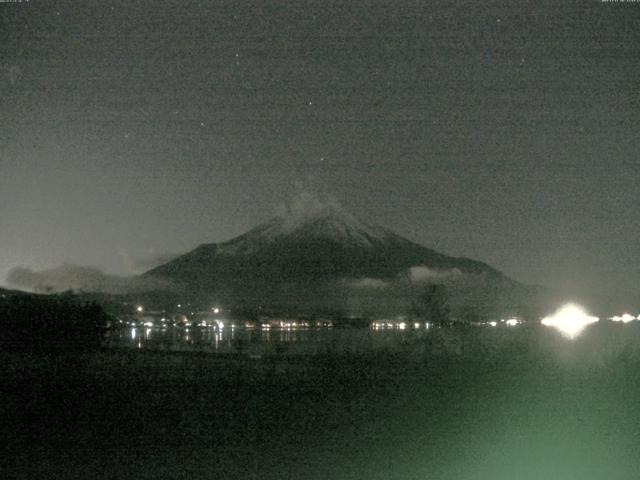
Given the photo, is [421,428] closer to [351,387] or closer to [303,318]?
[351,387]

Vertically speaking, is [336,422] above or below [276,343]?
below

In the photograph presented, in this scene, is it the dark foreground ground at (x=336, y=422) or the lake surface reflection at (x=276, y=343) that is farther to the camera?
the lake surface reflection at (x=276, y=343)

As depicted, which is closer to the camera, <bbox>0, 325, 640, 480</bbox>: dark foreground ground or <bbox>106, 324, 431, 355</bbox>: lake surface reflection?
<bbox>0, 325, 640, 480</bbox>: dark foreground ground

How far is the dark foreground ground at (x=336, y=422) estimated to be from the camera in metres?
10.5

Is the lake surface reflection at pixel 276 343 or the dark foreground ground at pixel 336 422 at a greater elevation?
the lake surface reflection at pixel 276 343

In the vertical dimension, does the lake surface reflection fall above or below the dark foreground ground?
above

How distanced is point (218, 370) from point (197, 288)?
145347 millimetres

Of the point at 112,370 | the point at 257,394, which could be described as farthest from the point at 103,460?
the point at 112,370

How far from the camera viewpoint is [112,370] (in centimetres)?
2238

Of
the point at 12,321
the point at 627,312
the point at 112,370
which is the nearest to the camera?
the point at 112,370

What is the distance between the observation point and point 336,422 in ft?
44.3

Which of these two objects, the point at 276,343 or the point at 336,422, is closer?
the point at 336,422

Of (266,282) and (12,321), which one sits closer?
(12,321)

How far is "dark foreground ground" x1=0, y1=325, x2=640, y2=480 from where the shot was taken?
1052 cm
